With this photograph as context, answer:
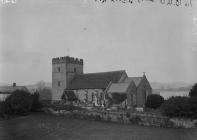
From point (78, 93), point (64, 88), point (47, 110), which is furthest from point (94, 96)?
point (47, 110)

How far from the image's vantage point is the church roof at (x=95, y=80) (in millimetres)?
49562

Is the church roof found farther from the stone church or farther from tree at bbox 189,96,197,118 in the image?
tree at bbox 189,96,197,118

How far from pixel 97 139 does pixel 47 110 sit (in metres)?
16.0

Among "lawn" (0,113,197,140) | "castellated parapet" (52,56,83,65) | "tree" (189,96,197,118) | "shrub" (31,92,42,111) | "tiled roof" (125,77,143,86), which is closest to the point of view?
"lawn" (0,113,197,140)

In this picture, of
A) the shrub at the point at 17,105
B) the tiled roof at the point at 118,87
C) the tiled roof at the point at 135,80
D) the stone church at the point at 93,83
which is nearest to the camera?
the shrub at the point at 17,105

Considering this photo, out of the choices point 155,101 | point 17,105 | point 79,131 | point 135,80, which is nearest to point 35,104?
point 17,105

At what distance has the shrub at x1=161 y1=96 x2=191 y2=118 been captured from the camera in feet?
89.9

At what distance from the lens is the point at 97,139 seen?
76.6 feet

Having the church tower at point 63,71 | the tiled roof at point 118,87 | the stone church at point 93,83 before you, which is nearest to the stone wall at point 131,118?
the tiled roof at point 118,87

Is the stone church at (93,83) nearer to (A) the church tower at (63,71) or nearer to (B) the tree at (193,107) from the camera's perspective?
(A) the church tower at (63,71)

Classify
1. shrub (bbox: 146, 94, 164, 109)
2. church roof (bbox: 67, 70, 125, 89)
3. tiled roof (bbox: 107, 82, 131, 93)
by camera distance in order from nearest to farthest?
shrub (bbox: 146, 94, 164, 109)
tiled roof (bbox: 107, 82, 131, 93)
church roof (bbox: 67, 70, 125, 89)

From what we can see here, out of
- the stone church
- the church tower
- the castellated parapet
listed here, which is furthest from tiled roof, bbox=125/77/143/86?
the castellated parapet

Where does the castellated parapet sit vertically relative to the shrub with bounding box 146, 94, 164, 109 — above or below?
above

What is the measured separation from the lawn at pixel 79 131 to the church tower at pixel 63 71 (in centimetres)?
2354
